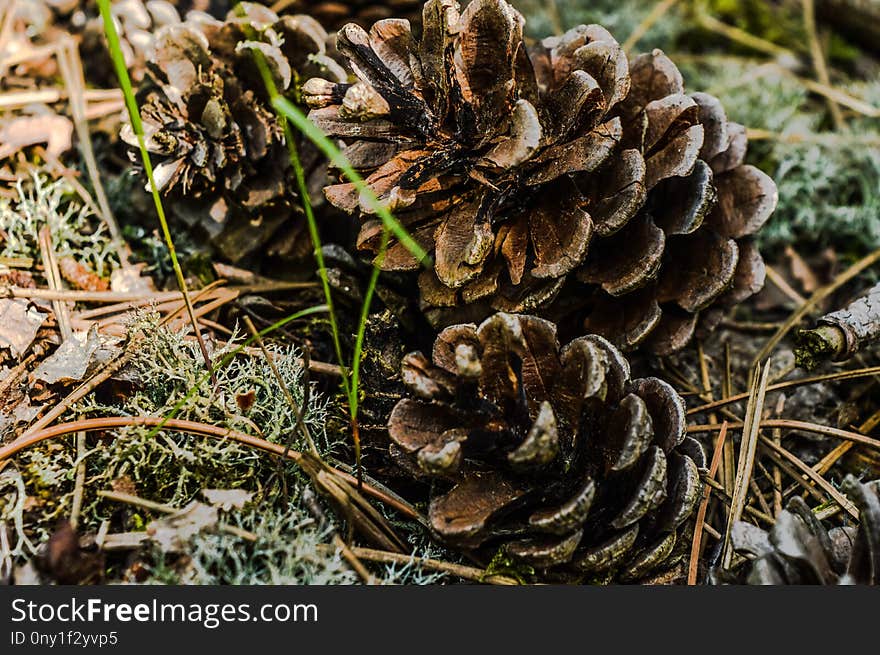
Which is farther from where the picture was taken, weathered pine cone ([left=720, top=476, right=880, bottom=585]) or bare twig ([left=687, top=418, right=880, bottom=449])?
bare twig ([left=687, top=418, right=880, bottom=449])

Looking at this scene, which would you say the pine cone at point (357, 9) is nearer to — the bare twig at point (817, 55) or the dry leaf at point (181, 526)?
the bare twig at point (817, 55)

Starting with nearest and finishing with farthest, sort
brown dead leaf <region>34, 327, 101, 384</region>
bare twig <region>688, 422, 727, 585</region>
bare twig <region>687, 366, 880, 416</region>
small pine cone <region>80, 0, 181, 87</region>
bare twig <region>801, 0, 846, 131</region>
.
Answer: bare twig <region>688, 422, 727, 585</region> → brown dead leaf <region>34, 327, 101, 384</region> → bare twig <region>687, 366, 880, 416</region> → small pine cone <region>80, 0, 181, 87</region> → bare twig <region>801, 0, 846, 131</region>

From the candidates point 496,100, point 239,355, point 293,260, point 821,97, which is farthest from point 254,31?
point 821,97

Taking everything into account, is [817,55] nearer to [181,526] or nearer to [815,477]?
[815,477]

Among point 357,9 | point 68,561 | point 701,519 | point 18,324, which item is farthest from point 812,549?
Answer: point 357,9

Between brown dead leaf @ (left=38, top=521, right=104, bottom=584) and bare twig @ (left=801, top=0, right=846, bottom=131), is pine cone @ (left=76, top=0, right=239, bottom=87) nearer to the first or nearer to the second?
brown dead leaf @ (left=38, top=521, right=104, bottom=584)

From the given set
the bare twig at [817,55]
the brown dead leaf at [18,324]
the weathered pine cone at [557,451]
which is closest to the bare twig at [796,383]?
the weathered pine cone at [557,451]

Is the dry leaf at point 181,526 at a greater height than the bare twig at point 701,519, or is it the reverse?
the dry leaf at point 181,526

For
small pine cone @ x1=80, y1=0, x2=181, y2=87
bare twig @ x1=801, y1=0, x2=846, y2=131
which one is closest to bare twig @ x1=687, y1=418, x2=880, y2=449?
bare twig @ x1=801, y1=0, x2=846, y2=131

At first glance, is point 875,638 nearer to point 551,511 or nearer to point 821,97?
point 551,511
